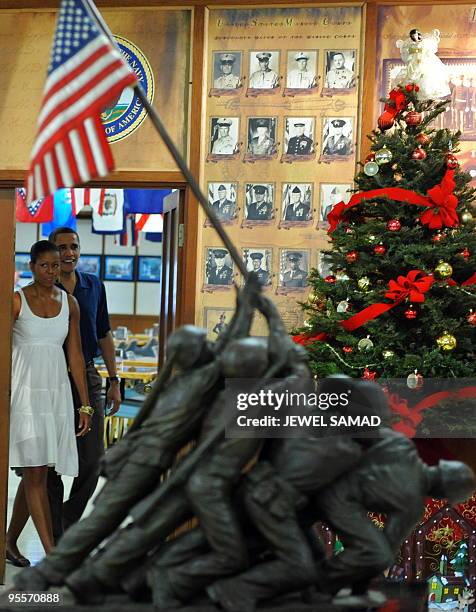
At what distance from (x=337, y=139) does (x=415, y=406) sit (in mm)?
1619

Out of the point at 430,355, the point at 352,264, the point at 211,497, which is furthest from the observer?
the point at 352,264

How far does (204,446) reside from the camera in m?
2.33

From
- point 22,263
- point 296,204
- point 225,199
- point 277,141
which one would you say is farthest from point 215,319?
point 22,263

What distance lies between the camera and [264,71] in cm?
524

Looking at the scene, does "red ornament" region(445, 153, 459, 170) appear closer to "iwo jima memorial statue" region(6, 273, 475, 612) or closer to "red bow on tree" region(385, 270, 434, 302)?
"red bow on tree" region(385, 270, 434, 302)

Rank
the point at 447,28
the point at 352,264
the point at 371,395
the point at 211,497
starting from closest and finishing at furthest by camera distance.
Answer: the point at 211,497, the point at 371,395, the point at 352,264, the point at 447,28

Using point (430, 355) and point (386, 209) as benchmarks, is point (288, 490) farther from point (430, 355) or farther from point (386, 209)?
point (386, 209)

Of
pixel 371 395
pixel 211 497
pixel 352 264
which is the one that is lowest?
pixel 211 497

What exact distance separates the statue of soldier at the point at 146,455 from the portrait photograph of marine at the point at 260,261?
2822mm

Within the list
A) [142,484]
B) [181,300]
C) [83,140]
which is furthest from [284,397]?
[181,300]

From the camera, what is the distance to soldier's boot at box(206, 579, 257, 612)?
Answer: 89.0 inches

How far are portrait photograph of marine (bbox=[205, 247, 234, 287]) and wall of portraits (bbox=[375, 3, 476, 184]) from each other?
1204 millimetres

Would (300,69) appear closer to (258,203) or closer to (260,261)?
(258,203)

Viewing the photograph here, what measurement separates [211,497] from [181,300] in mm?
3111
